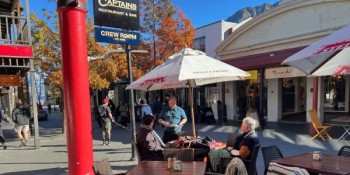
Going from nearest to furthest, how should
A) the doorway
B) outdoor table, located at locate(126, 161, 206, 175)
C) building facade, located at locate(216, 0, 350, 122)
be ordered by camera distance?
outdoor table, located at locate(126, 161, 206, 175) → building facade, located at locate(216, 0, 350, 122) → the doorway

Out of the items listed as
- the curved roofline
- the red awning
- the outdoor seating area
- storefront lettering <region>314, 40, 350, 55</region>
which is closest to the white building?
the curved roofline

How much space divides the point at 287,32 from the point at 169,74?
34.0ft

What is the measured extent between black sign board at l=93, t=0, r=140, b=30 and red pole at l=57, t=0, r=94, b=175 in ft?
7.52

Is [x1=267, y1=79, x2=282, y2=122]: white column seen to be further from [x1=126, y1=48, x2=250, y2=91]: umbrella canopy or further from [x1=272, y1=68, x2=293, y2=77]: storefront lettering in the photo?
[x1=126, y1=48, x2=250, y2=91]: umbrella canopy

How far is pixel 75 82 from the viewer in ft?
10.6

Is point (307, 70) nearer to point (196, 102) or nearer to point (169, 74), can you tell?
point (169, 74)

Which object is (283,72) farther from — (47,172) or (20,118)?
(20,118)

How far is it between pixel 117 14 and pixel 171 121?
267 cm

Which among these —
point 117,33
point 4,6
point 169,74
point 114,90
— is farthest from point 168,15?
point 114,90

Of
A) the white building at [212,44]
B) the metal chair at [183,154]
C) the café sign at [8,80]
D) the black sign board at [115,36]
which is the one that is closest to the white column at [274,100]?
the white building at [212,44]

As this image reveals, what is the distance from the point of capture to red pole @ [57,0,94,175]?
3.21 m

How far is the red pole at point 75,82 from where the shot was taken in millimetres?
3213

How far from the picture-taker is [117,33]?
20.5 ft

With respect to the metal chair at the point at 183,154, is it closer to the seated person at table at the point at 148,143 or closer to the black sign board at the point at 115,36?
the seated person at table at the point at 148,143
